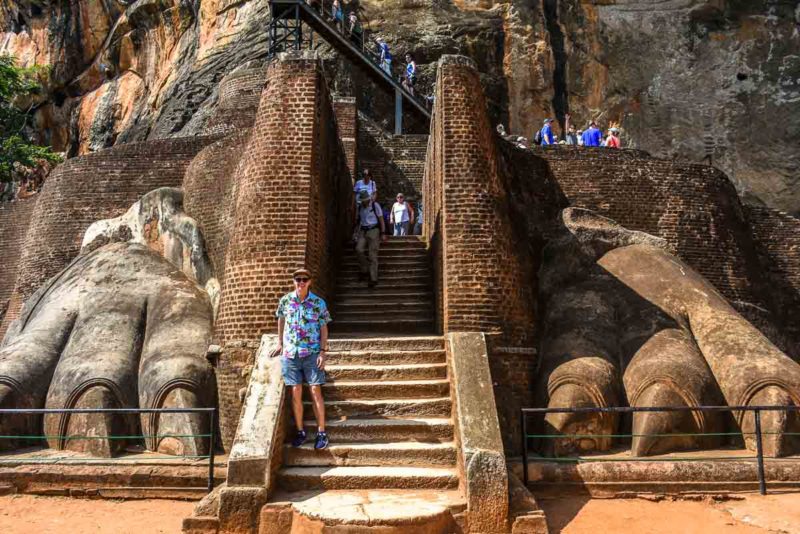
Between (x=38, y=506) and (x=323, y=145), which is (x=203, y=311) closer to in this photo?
(x=323, y=145)

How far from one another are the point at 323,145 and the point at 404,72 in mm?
18371

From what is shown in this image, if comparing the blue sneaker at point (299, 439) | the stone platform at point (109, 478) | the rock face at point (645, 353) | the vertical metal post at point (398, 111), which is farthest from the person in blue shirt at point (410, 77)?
the blue sneaker at point (299, 439)

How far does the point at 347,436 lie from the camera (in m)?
7.18

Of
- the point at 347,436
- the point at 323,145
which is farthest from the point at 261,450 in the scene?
the point at 323,145

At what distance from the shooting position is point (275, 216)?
9031mm

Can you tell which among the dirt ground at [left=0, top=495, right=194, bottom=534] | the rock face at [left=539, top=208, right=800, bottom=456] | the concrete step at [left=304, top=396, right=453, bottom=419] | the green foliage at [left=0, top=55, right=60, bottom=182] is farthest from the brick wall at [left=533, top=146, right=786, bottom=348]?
the green foliage at [left=0, top=55, right=60, bottom=182]

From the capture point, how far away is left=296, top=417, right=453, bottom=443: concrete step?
718 centimetres

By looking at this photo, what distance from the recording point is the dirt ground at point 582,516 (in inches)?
256

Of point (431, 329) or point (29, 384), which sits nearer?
point (29, 384)

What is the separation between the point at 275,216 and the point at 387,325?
2.35 meters

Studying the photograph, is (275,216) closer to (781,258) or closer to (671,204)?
(671,204)

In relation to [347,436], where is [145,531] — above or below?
below

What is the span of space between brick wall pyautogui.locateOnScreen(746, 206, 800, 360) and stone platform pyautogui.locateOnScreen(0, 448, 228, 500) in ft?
39.6

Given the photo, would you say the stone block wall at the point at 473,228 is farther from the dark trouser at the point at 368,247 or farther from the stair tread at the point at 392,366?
the dark trouser at the point at 368,247
